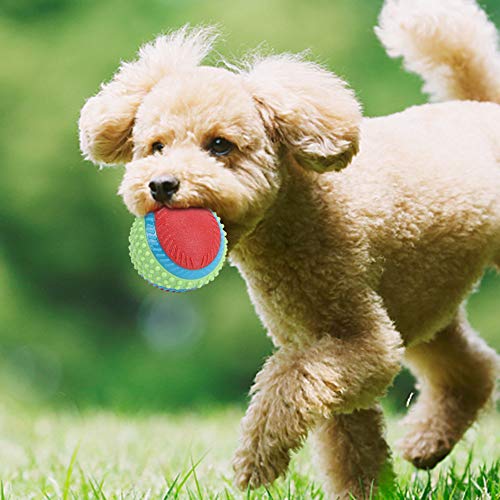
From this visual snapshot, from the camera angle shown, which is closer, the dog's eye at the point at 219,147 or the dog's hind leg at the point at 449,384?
the dog's eye at the point at 219,147

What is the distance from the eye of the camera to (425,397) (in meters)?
3.71

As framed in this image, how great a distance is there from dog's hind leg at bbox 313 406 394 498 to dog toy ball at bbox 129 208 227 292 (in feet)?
2.78

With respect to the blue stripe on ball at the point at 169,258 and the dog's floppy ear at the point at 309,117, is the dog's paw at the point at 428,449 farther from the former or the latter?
the blue stripe on ball at the point at 169,258

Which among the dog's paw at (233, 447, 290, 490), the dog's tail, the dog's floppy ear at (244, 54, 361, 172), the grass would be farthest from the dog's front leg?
the dog's tail

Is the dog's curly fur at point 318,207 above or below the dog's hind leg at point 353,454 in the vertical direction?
above

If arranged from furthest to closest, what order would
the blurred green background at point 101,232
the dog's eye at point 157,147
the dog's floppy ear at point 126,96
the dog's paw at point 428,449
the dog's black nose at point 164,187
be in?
1. the blurred green background at point 101,232
2. the dog's paw at point 428,449
3. the dog's floppy ear at point 126,96
4. the dog's eye at point 157,147
5. the dog's black nose at point 164,187

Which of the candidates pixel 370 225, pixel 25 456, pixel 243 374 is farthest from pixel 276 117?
pixel 243 374

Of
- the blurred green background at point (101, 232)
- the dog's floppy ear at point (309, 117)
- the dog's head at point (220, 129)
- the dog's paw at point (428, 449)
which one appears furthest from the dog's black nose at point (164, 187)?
the blurred green background at point (101, 232)

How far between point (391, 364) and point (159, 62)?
110 cm

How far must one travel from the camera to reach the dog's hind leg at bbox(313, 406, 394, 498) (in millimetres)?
3064

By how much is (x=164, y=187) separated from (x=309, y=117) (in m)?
0.49

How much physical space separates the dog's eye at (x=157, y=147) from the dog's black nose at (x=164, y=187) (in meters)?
0.22

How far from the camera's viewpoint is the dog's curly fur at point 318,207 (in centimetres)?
254

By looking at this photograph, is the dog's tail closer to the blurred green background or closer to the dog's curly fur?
the dog's curly fur
